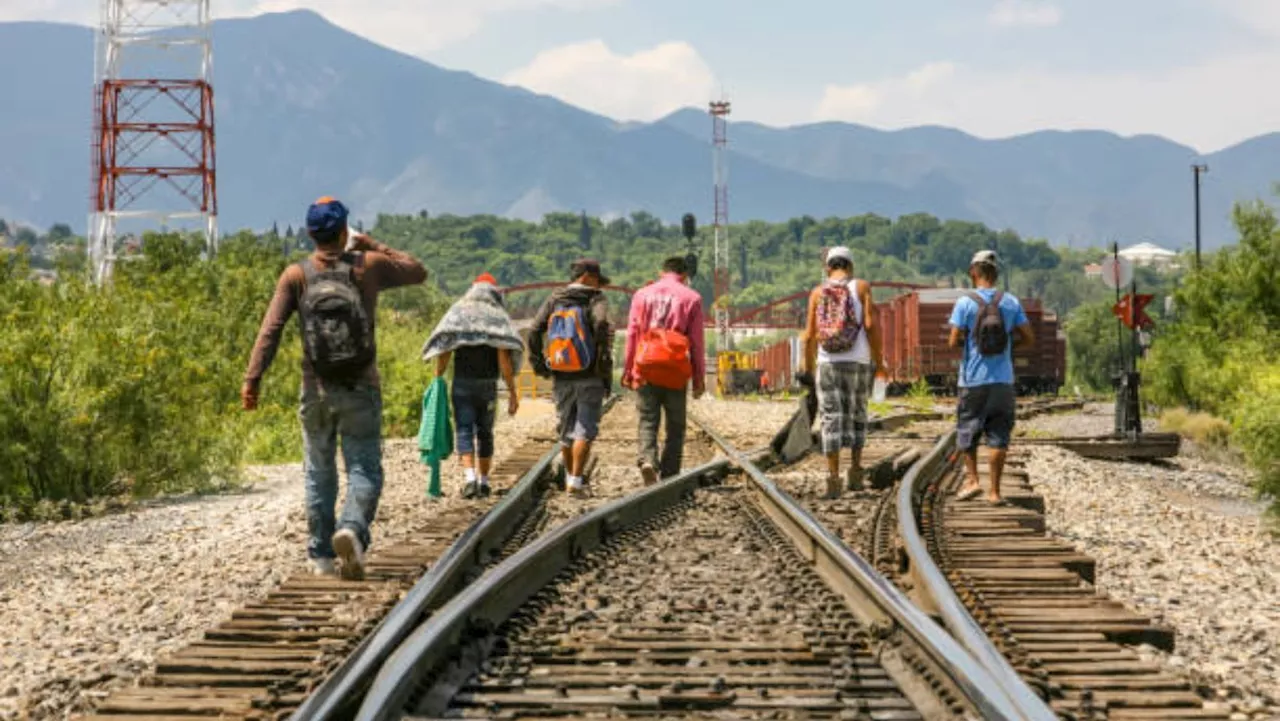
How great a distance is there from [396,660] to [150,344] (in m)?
12.3

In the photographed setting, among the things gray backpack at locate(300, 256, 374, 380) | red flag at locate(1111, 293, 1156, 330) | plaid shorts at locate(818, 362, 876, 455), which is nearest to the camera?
gray backpack at locate(300, 256, 374, 380)

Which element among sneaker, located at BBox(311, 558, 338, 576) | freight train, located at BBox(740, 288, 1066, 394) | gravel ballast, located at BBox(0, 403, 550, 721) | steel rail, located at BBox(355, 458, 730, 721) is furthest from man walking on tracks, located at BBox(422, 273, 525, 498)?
freight train, located at BBox(740, 288, 1066, 394)

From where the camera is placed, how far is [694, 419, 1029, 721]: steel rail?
4391 millimetres

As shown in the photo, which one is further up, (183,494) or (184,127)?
(184,127)

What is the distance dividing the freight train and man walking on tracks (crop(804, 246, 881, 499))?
3522 centimetres

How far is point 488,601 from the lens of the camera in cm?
618

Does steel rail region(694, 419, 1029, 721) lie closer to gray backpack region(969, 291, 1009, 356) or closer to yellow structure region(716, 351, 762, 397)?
gray backpack region(969, 291, 1009, 356)

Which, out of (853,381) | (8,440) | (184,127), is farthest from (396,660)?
(184,127)

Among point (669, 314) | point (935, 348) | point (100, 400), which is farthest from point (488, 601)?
point (935, 348)

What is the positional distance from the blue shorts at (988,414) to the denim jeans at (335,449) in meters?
4.23

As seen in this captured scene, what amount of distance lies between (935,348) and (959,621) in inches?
1784

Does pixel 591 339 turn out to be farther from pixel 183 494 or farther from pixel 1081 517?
pixel 183 494

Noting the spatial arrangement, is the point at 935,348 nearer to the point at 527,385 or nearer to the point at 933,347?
the point at 933,347

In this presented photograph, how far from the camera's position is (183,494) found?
611 inches
